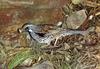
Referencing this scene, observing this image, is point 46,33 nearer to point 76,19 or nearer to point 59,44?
point 59,44

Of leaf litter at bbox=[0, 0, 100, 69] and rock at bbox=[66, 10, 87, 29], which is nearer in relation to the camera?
leaf litter at bbox=[0, 0, 100, 69]

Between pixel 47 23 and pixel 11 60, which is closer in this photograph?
pixel 11 60

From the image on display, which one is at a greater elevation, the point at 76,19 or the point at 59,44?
the point at 76,19

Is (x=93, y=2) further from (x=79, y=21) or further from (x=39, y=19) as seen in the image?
(x=39, y=19)

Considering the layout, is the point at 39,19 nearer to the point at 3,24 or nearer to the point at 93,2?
the point at 3,24

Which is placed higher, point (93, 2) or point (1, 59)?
point (93, 2)

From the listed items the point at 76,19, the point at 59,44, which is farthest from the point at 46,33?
the point at 76,19

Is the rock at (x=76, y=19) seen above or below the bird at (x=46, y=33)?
above

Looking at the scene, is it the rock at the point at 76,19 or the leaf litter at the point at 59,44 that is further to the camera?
the rock at the point at 76,19

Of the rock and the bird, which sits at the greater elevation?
the rock

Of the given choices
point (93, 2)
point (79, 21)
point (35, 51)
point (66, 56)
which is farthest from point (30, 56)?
point (93, 2)
